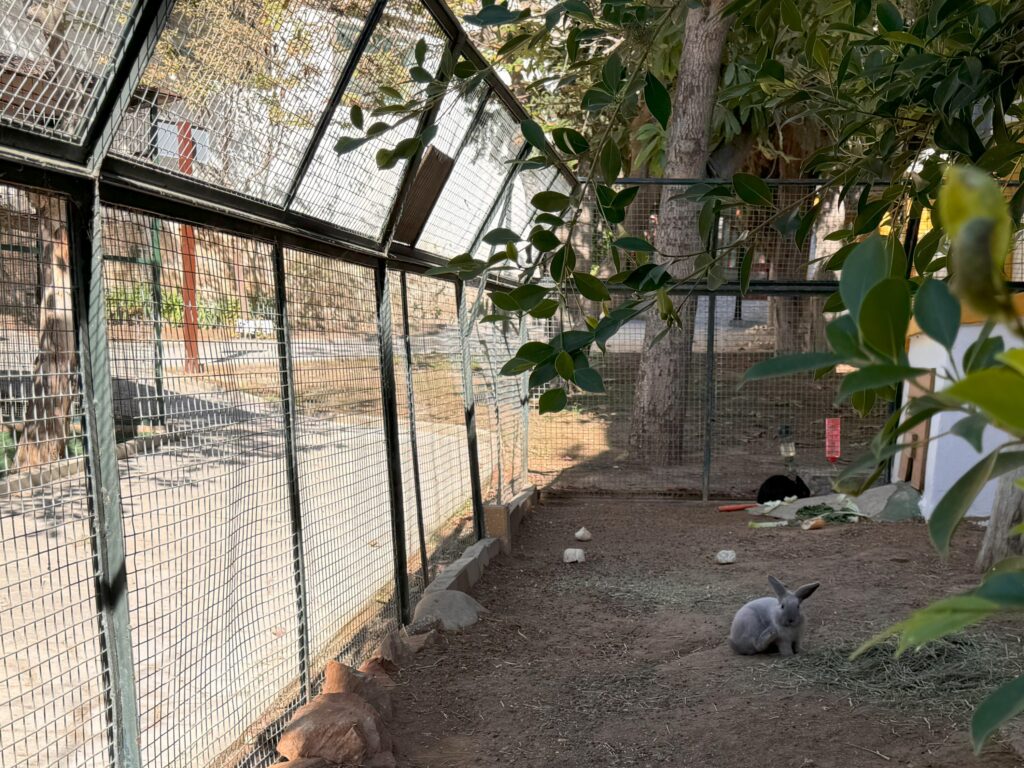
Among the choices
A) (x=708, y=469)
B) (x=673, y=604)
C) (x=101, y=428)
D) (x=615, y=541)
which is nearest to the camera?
(x=101, y=428)

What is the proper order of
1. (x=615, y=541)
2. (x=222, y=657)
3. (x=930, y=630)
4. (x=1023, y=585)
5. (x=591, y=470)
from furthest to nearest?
(x=591, y=470) < (x=615, y=541) < (x=222, y=657) < (x=1023, y=585) < (x=930, y=630)

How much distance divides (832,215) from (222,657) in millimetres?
12735

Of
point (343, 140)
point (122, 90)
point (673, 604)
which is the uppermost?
point (122, 90)

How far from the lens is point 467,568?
5.96m

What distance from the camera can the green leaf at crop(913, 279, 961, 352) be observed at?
639 millimetres

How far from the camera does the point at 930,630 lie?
553 mm

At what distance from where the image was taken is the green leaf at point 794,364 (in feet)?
2.03

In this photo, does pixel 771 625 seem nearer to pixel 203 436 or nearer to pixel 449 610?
pixel 449 610

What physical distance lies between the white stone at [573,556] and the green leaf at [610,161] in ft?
16.1

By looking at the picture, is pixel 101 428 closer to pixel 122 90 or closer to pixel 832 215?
pixel 122 90

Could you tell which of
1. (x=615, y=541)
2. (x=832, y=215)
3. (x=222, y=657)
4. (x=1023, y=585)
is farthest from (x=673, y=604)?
(x=832, y=215)

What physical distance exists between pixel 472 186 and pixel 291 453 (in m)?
3.00

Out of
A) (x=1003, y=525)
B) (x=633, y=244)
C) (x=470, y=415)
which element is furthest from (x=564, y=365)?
(x=1003, y=525)

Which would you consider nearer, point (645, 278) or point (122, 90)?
point (645, 278)
